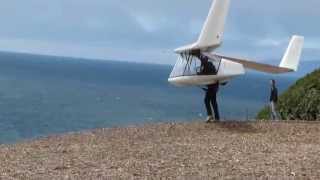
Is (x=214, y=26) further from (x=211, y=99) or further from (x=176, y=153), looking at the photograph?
(x=176, y=153)

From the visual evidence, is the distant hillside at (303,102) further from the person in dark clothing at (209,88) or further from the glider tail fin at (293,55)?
the person in dark clothing at (209,88)

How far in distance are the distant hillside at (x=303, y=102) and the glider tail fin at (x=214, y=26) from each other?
4909mm

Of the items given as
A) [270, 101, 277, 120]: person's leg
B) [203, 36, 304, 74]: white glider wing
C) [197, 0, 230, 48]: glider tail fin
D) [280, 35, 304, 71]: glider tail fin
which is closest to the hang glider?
[197, 0, 230, 48]: glider tail fin

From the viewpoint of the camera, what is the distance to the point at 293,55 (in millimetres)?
24203

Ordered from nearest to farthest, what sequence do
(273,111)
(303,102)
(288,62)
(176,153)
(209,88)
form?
1. (176,153)
2. (209,88)
3. (288,62)
4. (273,111)
5. (303,102)

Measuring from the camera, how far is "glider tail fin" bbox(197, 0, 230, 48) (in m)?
21.0

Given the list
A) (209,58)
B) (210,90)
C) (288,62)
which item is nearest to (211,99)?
(210,90)

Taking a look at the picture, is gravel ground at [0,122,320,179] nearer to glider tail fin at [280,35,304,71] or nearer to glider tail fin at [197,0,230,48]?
glider tail fin at [197,0,230,48]

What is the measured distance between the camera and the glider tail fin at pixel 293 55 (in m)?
24.1

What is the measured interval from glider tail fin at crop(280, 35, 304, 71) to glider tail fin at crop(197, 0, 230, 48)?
11.3 feet

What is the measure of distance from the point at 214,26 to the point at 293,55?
13.7 feet

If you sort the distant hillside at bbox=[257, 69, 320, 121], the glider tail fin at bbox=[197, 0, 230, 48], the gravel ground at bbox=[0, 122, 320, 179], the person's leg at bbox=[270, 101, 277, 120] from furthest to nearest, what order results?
the distant hillside at bbox=[257, 69, 320, 121] < the person's leg at bbox=[270, 101, 277, 120] < the glider tail fin at bbox=[197, 0, 230, 48] < the gravel ground at bbox=[0, 122, 320, 179]

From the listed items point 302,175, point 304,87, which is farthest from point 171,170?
point 304,87

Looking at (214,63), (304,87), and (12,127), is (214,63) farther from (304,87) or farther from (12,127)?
(12,127)
